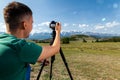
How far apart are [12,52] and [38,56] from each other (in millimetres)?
342

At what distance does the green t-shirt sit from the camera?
2.65 metres

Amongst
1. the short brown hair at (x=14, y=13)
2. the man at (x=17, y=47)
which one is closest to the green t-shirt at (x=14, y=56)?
the man at (x=17, y=47)

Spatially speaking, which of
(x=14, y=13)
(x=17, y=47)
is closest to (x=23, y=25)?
(x=14, y=13)

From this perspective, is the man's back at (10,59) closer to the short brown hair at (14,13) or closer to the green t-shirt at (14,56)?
the green t-shirt at (14,56)

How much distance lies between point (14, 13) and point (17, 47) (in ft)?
1.28

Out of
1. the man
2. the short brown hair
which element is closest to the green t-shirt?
the man

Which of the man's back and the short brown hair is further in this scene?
the short brown hair

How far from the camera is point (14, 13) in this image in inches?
110

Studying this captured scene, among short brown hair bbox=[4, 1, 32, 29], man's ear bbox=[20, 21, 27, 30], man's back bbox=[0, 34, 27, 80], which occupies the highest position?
short brown hair bbox=[4, 1, 32, 29]

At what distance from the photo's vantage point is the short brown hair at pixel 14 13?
2781 mm

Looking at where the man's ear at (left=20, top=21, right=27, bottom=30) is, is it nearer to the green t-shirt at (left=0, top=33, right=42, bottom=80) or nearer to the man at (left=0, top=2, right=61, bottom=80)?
the man at (left=0, top=2, right=61, bottom=80)

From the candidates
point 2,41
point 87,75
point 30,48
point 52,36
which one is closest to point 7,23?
point 2,41

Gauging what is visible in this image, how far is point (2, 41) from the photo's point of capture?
276 centimetres

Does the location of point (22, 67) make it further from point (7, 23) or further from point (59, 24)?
point (59, 24)
